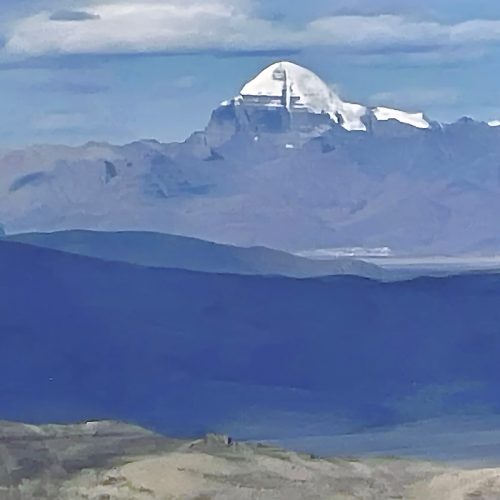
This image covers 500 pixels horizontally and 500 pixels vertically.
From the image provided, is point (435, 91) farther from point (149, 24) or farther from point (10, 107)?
point (10, 107)

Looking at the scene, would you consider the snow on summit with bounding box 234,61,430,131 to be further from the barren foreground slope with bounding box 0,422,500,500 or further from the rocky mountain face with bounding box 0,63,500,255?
the barren foreground slope with bounding box 0,422,500,500

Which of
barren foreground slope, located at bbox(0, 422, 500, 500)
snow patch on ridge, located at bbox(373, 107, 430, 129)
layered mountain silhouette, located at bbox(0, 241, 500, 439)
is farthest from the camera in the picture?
snow patch on ridge, located at bbox(373, 107, 430, 129)

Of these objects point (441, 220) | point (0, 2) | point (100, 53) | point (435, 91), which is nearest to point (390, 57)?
point (435, 91)

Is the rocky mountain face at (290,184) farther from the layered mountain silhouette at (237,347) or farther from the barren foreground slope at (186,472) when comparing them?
the barren foreground slope at (186,472)

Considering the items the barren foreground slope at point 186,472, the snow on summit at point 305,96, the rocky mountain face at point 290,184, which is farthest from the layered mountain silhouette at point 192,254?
the barren foreground slope at point 186,472

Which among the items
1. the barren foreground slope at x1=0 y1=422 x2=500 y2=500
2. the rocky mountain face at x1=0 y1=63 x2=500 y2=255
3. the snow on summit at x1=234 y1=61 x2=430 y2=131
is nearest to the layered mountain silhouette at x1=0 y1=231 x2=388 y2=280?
the rocky mountain face at x1=0 y1=63 x2=500 y2=255

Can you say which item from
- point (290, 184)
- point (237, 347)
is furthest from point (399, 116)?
point (237, 347)

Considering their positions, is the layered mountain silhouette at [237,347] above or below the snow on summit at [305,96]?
below
